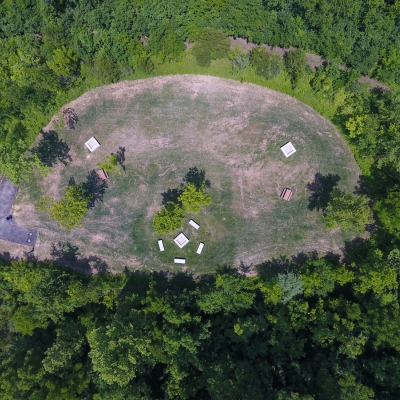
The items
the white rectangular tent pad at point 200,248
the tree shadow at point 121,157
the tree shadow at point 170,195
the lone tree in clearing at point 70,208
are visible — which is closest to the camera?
the lone tree in clearing at point 70,208

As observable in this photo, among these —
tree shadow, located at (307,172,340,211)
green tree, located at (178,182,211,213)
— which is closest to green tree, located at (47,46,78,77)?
green tree, located at (178,182,211,213)

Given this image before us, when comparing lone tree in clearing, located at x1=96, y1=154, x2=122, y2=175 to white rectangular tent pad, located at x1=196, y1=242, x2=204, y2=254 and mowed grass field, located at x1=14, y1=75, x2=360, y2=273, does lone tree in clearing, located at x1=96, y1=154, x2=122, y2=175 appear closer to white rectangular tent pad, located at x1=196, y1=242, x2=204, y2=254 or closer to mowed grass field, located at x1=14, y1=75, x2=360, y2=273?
mowed grass field, located at x1=14, y1=75, x2=360, y2=273

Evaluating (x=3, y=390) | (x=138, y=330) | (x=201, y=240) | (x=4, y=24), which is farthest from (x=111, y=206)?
(x=4, y=24)

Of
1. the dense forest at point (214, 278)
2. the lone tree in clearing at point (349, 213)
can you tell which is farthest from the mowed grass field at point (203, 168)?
the lone tree in clearing at point (349, 213)

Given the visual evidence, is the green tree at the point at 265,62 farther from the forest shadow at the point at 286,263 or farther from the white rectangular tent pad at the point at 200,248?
the forest shadow at the point at 286,263

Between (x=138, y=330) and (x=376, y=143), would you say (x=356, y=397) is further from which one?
(x=376, y=143)

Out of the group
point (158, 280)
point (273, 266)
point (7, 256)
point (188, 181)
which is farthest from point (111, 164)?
point (273, 266)
